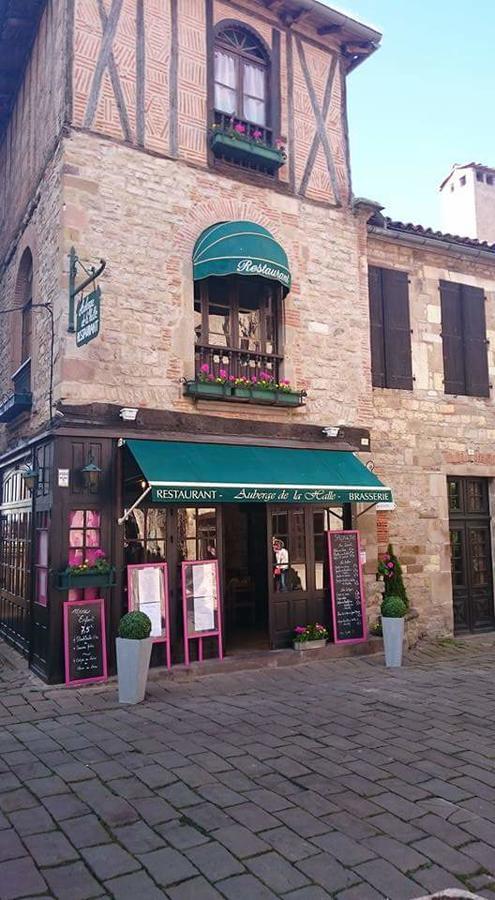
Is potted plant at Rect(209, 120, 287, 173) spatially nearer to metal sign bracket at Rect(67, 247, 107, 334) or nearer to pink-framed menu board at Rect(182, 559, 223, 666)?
metal sign bracket at Rect(67, 247, 107, 334)

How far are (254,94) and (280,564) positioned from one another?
22.5 ft

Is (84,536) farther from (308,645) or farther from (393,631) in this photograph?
(393,631)

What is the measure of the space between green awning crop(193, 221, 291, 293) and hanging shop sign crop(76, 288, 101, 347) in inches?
68.4

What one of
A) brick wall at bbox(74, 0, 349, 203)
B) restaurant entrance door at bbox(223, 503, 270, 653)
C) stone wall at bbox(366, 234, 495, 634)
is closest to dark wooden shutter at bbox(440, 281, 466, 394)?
stone wall at bbox(366, 234, 495, 634)

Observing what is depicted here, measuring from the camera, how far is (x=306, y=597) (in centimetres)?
880

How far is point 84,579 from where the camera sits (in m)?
7.05

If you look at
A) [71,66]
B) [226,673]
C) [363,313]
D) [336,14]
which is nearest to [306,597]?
[226,673]

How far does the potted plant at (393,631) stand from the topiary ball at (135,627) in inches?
130

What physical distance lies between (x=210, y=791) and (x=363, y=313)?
7.47m

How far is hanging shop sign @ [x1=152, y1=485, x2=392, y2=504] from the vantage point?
691cm

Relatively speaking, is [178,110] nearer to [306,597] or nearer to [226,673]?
[306,597]

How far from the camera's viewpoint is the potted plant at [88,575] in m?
6.96

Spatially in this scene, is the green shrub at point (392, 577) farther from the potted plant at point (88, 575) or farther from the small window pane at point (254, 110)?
the small window pane at point (254, 110)

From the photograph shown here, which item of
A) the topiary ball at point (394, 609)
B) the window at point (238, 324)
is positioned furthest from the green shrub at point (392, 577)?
the window at point (238, 324)
